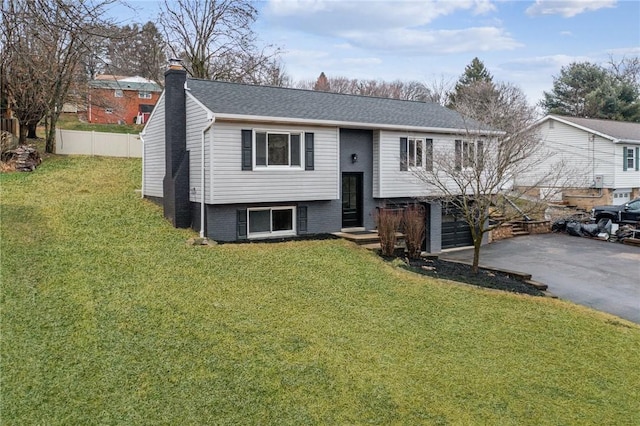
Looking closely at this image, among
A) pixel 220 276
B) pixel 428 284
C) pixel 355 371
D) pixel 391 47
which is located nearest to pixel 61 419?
pixel 355 371

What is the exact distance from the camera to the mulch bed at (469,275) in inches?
415

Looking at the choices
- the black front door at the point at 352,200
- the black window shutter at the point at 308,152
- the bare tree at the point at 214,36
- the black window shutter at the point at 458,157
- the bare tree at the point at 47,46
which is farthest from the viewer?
the bare tree at the point at 214,36

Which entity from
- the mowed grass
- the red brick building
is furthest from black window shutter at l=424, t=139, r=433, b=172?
the red brick building

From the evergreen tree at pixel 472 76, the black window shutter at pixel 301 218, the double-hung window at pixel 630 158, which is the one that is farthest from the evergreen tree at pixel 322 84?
the black window shutter at pixel 301 218

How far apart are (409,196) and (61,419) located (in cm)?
1244

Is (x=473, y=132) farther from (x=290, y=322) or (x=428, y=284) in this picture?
(x=290, y=322)

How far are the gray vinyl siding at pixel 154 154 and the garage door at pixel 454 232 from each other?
33.5 feet

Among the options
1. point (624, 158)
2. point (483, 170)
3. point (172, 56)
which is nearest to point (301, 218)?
point (483, 170)

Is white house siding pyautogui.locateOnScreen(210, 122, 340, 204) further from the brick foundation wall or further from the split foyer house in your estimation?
the split foyer house

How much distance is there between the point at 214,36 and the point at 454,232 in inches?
810

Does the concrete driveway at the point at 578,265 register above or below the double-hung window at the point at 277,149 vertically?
below

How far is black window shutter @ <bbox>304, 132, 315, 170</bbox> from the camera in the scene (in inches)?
518

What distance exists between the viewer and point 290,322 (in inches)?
285

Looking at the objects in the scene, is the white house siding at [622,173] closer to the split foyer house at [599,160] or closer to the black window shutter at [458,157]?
the split foyer house at [599,160]
